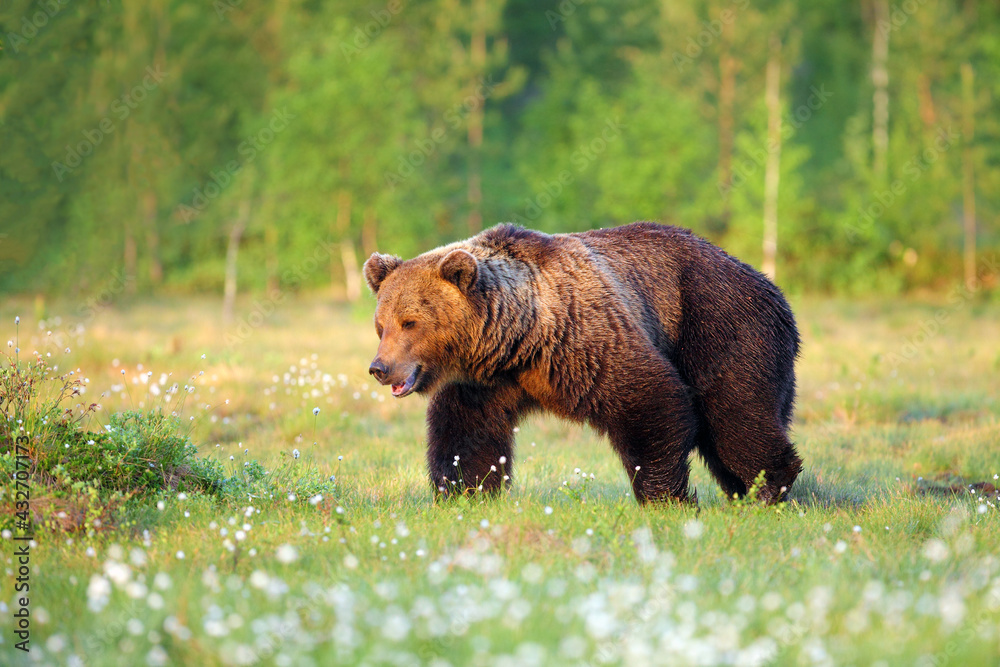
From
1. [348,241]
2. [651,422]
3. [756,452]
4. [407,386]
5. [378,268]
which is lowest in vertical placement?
[348,241]

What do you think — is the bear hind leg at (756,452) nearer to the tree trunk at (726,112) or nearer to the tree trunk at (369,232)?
the tree trunk at (369,232)

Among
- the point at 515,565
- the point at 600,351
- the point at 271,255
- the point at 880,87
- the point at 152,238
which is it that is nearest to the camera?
the point at 515,565

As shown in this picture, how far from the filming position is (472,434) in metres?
6.04

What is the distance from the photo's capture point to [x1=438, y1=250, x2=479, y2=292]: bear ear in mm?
5586

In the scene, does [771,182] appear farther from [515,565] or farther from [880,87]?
[515,565]

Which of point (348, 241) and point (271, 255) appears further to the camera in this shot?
point (271, 255)

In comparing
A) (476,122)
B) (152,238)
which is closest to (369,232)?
(476,122)

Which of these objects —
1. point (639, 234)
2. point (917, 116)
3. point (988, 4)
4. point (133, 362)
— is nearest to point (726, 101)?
point (917, 116)

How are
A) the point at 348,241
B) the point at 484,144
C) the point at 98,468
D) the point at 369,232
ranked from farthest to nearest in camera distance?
the point at 484,144 < the point at 369,232 < the point at 348,241 < the point at 98,468

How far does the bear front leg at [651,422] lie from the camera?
5508 mm

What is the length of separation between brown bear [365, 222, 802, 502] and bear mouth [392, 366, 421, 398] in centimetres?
1

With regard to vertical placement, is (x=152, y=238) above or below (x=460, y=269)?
below

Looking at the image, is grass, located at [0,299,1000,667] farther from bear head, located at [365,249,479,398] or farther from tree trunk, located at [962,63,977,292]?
tree trunk, located at [962,63,977,292]

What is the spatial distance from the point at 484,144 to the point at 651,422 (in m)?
25.6
